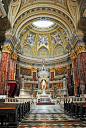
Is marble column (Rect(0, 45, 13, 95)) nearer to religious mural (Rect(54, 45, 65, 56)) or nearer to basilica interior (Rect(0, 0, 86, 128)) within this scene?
basilica interior (Rect(0, 0, 86, 128))

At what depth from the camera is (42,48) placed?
998 inches

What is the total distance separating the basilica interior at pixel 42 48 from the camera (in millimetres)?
13695

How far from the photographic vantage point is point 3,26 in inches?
580

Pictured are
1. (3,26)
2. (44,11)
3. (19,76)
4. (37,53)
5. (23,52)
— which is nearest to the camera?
(3,26)

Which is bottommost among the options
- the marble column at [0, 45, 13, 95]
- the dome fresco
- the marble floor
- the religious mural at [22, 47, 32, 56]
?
the marble floor

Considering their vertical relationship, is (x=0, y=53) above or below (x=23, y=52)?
below

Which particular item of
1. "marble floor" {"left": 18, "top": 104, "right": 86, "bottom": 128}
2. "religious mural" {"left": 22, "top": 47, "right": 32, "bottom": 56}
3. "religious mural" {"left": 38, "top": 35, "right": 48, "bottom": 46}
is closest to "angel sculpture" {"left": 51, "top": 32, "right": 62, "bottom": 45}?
"religious mural" {"left": 38, "top": 35, "right": 48, "bottom": 46}

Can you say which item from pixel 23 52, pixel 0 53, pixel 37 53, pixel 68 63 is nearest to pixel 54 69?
pixel 68 63

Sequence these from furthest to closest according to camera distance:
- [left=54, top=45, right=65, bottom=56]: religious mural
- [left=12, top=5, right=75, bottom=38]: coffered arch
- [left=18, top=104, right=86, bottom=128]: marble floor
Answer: [left=54, top=45, right=65, bottom=56]: religious mural → [left=12, top=5, right=75, bottom=38]: coffered arch → [left=18, top=104, right=86, bottom=128]: marble floor

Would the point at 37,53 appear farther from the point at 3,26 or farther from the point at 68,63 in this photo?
the point at 3,26

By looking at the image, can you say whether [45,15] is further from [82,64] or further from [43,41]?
[82,64]

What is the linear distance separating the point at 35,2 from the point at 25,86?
42.9 feet

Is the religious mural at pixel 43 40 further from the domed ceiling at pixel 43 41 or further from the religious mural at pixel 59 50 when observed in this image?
the religious mural at pixel 59 50

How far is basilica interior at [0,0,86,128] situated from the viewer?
1370 cm
